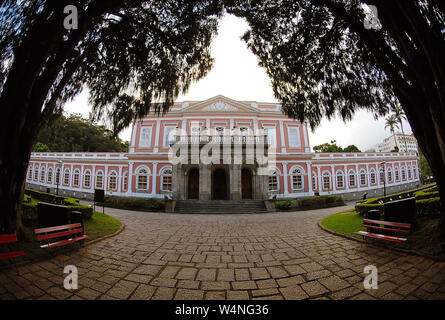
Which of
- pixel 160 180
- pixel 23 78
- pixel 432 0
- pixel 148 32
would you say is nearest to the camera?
pixel 432 0

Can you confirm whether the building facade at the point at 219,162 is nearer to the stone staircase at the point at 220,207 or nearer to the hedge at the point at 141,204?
the stone staircase at the point at 220,207

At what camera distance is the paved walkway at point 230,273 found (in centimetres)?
215

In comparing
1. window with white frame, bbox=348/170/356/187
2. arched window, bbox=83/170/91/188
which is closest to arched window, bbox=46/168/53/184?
arched window, bbox=83/170/91/188

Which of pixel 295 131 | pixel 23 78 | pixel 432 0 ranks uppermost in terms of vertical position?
pixel 295 131

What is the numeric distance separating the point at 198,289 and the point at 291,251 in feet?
7.78

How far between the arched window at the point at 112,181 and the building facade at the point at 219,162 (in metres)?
0.12

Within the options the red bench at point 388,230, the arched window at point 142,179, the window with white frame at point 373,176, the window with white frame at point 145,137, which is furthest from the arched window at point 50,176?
the window with white frame at point 373,176

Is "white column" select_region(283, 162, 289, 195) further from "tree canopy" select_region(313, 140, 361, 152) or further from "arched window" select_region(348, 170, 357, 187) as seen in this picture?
"tree canopy" select_region(313, 140, 361, 152)

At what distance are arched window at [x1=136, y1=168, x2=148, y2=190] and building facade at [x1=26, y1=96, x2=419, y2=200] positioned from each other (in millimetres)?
10

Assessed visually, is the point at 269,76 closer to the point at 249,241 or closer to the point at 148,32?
the point at 148,32

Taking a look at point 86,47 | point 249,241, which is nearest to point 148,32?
point 86,47

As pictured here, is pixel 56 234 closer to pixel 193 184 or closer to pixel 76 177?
pixel 193 184

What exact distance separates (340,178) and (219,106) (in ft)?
58.4

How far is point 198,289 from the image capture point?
7.55ft
